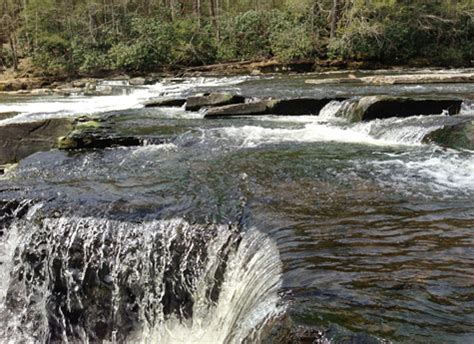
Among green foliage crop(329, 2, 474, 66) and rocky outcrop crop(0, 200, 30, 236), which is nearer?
rocky outcrop crop(0, 200, 30, 236)

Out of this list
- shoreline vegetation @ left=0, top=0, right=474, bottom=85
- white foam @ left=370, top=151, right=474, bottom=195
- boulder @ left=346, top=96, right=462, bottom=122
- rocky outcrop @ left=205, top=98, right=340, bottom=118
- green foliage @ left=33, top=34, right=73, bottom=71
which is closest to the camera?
white foam @ left=370, top=151, right=474, bottom=195

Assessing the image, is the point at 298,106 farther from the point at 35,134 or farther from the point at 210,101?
the point at 35,134

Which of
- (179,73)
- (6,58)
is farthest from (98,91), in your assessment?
(6,58)

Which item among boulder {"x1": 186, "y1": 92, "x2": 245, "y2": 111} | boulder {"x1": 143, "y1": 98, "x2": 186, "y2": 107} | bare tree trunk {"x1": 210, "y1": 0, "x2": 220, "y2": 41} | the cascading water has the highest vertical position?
bare tree trunk {"x1": 210, "y1": 0, "x2": 220, "y2": 41}

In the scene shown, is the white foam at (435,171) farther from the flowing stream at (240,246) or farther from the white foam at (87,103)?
the white foam at (87,103)

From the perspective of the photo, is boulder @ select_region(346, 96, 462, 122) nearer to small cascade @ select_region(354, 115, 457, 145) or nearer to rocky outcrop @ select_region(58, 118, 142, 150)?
small cascade @ select_region(354, 115, 457, 145)

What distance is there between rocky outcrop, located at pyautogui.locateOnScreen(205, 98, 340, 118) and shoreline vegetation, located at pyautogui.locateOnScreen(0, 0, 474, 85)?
43.4 ft

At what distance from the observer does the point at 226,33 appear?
30.5 metres

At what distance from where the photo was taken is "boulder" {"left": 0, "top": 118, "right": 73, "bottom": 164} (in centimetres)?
1092

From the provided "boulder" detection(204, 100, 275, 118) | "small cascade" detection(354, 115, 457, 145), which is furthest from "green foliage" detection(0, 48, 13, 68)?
"small cascade" detection(354, 115, 457, 145)

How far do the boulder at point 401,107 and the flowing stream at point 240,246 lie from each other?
241cm

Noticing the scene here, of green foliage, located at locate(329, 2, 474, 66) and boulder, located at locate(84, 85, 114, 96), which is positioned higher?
green foliage, located at locate(329, 2, 474, 66)

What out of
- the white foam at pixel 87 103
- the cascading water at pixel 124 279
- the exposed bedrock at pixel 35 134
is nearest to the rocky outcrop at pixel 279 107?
the white foam at pixel 87 103

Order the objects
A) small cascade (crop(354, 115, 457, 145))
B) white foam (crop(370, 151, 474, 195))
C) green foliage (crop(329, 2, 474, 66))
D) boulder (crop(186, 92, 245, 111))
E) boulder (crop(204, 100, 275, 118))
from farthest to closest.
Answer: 1. green foliage (crop(329, 2, 474, 66))
2. boulder (crop(186, 92, 245, 111))
3. boulder (crop(204, 100, 275, 118))
4. small cascade (crop(354, 115, 457, 145))
5. white foam (crop(370, 151, 474, 195))
